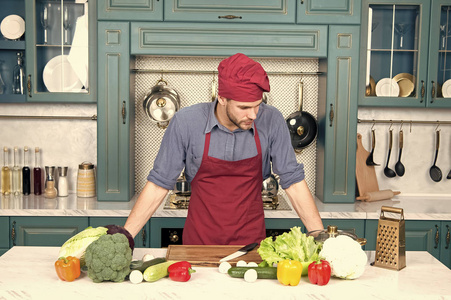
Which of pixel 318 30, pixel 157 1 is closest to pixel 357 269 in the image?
pixel 318 30

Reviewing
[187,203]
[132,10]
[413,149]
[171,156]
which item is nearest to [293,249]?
[171,156]

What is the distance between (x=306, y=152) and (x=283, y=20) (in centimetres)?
106

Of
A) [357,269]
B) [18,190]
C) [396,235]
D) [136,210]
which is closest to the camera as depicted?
[357,269]

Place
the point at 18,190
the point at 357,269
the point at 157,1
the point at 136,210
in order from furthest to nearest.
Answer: the point at 18,190
the point at 157,1
the point at 136,210
the point at 357,269

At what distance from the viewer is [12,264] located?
2166mm

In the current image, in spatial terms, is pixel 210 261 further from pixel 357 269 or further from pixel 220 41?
pixel 220 41

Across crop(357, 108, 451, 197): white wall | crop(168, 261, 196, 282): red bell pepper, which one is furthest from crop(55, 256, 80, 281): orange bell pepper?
crop(357, 108, 451, 197): white wall

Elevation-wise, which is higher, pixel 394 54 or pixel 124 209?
pixel 394 54

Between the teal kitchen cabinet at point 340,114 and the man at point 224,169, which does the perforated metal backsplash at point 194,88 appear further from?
the man at point 224,169

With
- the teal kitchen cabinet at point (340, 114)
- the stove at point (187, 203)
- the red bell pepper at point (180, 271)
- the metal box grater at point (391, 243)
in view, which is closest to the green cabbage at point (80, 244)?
the red bell pepper at point (180, 271)

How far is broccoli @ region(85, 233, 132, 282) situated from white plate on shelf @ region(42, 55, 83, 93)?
88.7 inches

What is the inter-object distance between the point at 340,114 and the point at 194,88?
1.14m

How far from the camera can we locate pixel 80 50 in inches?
155

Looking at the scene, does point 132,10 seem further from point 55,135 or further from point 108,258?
point 108,258
